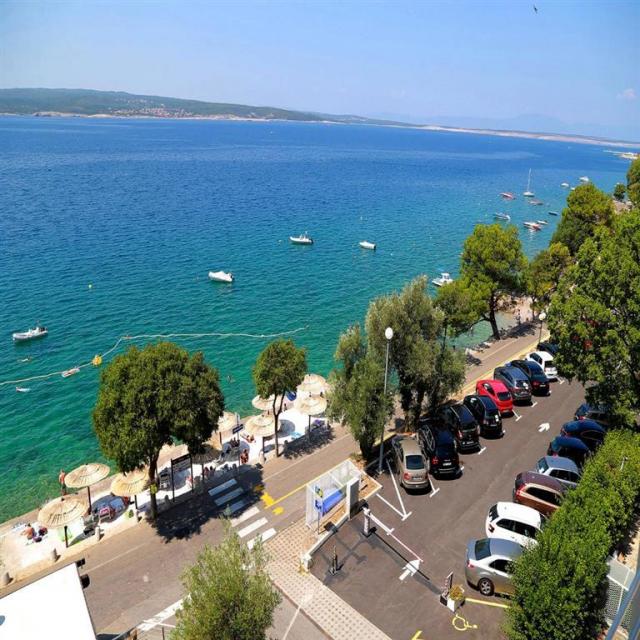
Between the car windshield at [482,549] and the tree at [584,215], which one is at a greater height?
the tree at [584,215]

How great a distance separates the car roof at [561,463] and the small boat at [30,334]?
4286 cm

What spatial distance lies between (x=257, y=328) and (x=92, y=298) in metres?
19.9

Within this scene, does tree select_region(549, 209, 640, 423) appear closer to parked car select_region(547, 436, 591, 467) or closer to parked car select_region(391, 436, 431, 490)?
parked car select_region(547, 436, 591, 467)

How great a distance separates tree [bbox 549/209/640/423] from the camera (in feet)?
66.3

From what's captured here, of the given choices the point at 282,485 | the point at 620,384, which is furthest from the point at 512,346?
the point at 282,485

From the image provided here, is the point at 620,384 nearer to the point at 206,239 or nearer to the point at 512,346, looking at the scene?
the point at 512,346

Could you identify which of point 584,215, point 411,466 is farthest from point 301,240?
point 411,466

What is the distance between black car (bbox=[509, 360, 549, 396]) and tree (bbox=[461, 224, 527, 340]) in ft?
23.7

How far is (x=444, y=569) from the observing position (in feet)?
55.1

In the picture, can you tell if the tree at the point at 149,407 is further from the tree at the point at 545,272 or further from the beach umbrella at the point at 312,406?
the tree at the point at 545,272

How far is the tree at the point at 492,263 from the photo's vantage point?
37938mm

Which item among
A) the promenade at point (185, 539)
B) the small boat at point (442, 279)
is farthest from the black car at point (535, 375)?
the small boat at point (442, 279)

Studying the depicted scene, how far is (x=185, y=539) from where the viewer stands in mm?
19703

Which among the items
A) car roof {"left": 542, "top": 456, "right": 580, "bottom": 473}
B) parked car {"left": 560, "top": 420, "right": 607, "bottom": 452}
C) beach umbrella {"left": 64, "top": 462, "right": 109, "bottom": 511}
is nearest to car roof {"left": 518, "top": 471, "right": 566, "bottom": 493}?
car roof {"left": 542, "top": 456, "right": 580, "bottom": 473}
